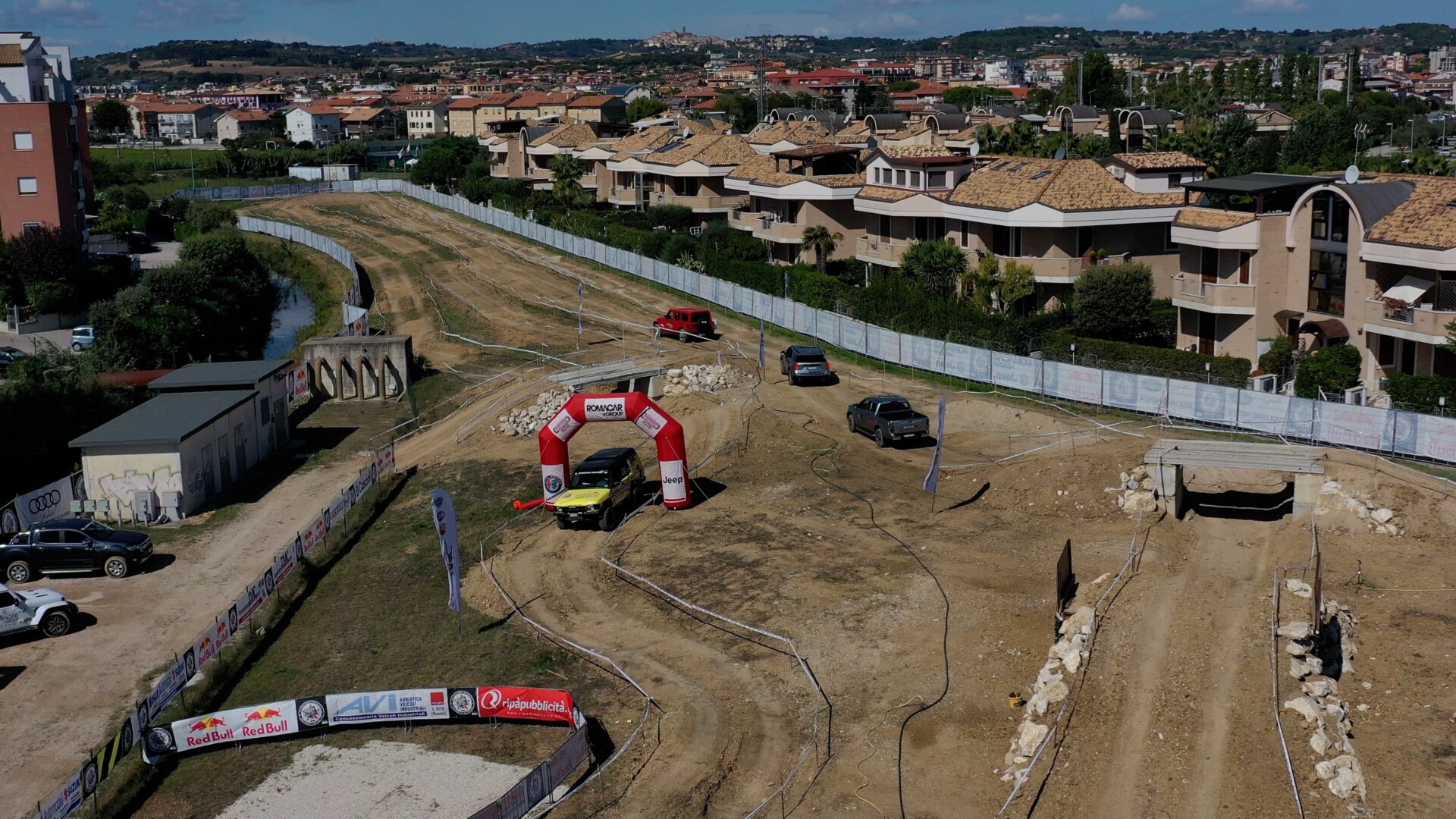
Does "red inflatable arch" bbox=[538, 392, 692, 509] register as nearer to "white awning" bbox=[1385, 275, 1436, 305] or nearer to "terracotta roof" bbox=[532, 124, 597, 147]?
"white awning" bbox=[1385, 275, 1436, 305]

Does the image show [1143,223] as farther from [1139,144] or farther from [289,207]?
[289,207]

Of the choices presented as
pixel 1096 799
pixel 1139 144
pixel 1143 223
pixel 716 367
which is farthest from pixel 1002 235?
pixel 1096 799

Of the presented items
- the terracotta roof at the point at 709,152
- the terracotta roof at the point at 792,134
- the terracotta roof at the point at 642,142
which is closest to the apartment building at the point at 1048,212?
the terracotta roof at the point at 709,152

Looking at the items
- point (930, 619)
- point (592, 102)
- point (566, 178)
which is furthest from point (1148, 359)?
point (592, 102)

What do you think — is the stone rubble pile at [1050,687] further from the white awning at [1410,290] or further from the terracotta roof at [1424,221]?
the terracotta roof at [1424,221]

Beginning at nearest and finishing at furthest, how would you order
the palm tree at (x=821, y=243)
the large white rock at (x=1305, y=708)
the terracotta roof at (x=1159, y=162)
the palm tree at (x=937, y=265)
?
the large white rock at (x=1305, y=708) → the palm tree at (x=937, y=265) → the terracotta roof at (x=1159, y=162) → the palm tree at (x=821, y=243)

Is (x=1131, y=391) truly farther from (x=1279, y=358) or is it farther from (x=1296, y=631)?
(x=1296, y=631)
